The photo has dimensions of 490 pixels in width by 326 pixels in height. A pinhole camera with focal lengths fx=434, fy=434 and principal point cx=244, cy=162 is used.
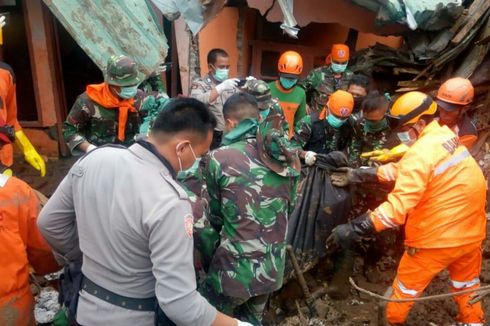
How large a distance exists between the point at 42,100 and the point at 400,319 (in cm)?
521

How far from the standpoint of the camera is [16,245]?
6.49 ft

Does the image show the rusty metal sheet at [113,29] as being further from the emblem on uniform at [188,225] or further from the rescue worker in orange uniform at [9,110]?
the emblem on uniform at [188,225]

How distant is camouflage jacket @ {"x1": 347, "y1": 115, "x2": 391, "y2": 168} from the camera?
161 inches

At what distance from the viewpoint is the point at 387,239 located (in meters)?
4.03

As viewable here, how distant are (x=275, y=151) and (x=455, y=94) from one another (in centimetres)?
168

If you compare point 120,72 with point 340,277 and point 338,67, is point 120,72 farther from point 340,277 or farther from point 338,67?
point 338,67

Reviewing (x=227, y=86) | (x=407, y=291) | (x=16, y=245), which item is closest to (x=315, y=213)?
(x=407, y=291)

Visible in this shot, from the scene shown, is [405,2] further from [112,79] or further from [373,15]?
[112,79]

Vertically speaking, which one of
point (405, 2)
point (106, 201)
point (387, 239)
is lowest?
point (387, 239)

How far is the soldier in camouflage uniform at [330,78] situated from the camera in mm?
5598

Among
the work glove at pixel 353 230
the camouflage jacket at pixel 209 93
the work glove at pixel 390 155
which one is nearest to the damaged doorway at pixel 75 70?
the camouflage jacket at pixel 209 93

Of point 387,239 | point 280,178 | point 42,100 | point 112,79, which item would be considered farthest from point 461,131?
point 42,100

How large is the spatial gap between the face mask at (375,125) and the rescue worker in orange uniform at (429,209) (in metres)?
1.01

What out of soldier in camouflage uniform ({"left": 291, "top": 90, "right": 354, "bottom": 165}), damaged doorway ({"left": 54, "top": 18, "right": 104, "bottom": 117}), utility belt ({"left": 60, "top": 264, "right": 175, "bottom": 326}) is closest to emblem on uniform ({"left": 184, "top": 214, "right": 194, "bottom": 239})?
utility belt ({"left": 60, "top": 264, "right": 175, "bottom": 326})
